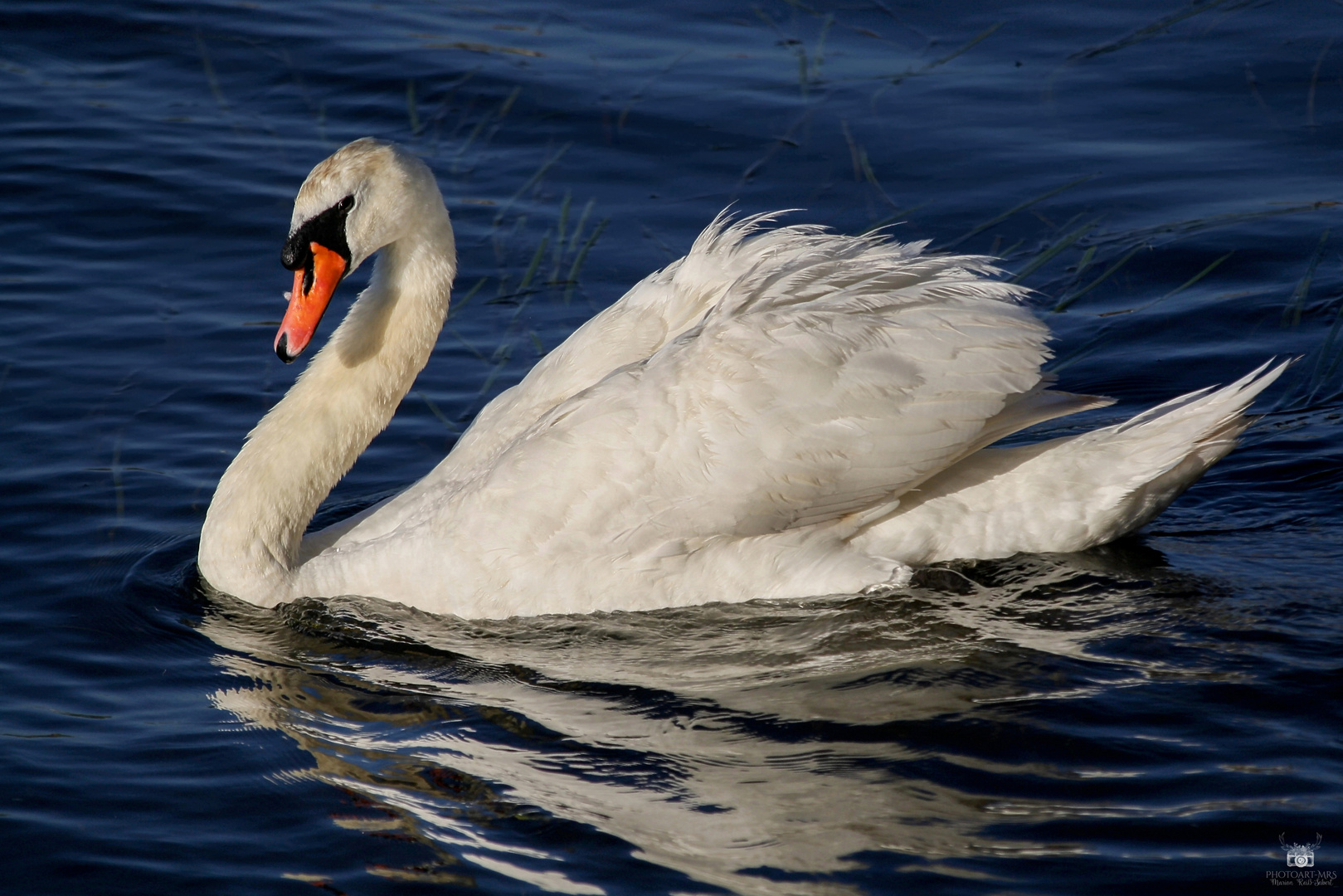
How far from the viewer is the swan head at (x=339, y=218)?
6348mm

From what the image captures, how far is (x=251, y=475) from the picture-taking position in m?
6.61

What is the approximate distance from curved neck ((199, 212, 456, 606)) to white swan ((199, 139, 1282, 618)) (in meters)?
0.01

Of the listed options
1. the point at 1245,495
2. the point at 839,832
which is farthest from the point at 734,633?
the point at 1245,495

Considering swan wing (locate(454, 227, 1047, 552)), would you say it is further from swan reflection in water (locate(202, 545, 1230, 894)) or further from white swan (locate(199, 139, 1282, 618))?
swan reflection in water (locate(202, 545, 1230, 894))

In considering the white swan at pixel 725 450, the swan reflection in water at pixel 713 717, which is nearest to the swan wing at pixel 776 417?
the white swan at pixel 725 450

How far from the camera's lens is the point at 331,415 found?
677cm

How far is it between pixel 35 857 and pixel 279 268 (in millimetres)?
5408

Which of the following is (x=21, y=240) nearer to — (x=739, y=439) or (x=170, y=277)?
(x=170, y=277)

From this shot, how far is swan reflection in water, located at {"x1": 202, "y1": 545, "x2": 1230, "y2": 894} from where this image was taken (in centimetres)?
470

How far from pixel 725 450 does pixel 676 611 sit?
0.72m

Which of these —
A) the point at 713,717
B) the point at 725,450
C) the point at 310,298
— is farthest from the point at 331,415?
the point at 713,717

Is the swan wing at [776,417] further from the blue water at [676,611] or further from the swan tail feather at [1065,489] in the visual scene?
the blue water at [676,611]

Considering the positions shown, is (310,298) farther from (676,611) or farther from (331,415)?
(676,611)

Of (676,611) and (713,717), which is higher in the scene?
(676,611)
